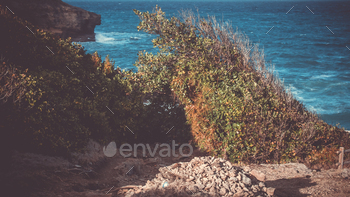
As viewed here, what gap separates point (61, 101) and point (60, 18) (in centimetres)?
2284

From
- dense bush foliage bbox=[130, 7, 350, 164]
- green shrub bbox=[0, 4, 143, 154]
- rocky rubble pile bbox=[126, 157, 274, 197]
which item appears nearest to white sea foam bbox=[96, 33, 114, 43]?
green shrub bbox=[0, 4, 143, 154]

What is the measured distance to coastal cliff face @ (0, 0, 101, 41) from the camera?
22844 mm

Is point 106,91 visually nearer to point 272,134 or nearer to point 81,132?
point 81,132

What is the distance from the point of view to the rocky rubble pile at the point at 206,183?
5.52m

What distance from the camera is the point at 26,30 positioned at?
29.8ft

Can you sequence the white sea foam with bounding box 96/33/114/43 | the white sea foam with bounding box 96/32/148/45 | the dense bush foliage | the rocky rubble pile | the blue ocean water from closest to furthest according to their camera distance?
the rocky rubble pile → the dense bush foliage → the blue ocean water → the white sea foam with bounding box 96/32/148/45 → the white sea foam with bounding box 96/33/114/43

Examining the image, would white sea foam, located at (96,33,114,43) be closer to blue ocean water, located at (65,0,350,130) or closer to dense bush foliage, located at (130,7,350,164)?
blue ocean water, located at (65,0,350,130)

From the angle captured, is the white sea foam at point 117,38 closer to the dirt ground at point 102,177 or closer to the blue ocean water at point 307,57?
the blue ocean water at point 307,57

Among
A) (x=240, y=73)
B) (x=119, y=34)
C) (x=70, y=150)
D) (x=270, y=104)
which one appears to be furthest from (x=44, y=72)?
(x=119, y=34)

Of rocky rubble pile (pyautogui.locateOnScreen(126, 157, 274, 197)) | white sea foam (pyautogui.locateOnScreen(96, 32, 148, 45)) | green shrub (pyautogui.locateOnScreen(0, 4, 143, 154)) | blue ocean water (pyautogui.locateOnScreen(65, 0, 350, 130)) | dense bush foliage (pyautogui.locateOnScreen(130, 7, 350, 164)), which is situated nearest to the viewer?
rocky rubble pile (pyautogui.locateOnScreen(126, 157, 274, 197))

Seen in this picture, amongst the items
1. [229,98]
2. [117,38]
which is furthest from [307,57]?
[229,98]

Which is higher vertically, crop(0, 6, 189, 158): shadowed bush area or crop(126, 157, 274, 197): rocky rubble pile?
crop(0, 6, 189, 158): shadowed bush area

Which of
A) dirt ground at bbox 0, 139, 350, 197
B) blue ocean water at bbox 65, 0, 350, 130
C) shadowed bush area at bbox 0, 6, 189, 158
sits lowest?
dirt ground at bbox 0, 139, 350, 197

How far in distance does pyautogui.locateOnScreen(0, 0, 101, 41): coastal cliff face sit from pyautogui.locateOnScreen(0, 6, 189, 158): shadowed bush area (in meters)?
12.0
